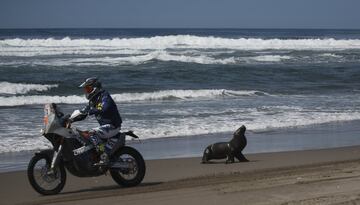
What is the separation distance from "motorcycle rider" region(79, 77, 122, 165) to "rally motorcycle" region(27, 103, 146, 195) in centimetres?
6

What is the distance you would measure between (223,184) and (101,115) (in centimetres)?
172

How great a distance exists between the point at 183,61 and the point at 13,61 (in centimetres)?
983

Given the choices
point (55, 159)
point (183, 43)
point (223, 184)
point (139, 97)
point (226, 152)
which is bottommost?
point (223, 184)

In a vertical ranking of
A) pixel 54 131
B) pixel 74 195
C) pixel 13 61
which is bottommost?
pixel 74 195

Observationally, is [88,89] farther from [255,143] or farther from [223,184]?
[255,143]

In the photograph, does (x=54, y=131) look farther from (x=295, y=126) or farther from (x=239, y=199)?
(x=295, y=126)

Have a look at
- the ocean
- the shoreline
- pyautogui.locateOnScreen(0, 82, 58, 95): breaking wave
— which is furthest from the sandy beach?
pyautogui.locateOnScreen(0, 82, 58, 95): breaking wave

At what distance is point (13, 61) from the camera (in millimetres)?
39031

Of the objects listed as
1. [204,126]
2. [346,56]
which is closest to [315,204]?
[204,126]

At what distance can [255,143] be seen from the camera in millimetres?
12898

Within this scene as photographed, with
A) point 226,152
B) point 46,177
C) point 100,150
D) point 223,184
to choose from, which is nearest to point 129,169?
point 100,150

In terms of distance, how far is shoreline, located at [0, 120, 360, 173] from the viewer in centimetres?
1124

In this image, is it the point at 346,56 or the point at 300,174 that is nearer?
the point at 300,174

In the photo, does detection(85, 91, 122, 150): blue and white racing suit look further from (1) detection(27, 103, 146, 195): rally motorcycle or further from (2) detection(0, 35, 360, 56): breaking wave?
(2) detection(0, 35, 360, 56): breaking wave
